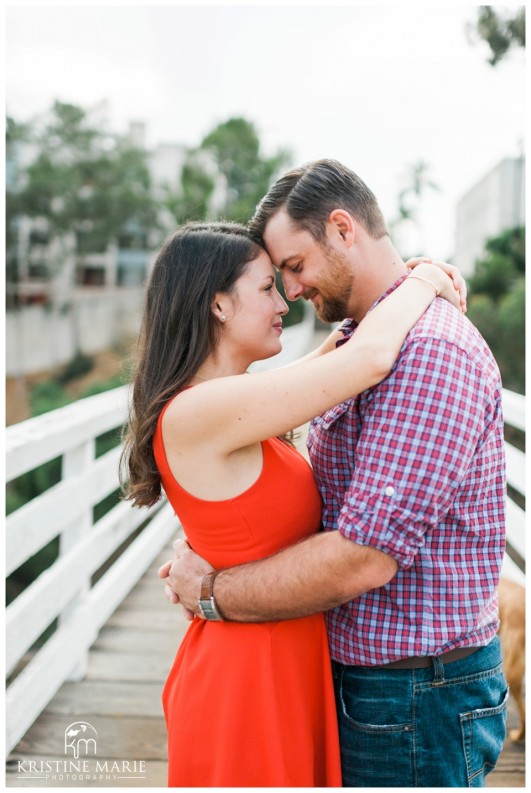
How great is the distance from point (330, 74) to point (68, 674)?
340cm

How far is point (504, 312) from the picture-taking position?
1309cm

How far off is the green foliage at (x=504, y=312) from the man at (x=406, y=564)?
1011cm

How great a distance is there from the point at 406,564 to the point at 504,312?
12328 millimetres

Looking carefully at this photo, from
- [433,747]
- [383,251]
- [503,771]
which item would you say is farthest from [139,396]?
[503,771]

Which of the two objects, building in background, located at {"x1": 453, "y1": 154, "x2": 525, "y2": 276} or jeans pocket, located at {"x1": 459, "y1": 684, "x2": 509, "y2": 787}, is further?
building in background, located at {"x1": 453, "y1": 154, "x2": 525, "y2": 276}

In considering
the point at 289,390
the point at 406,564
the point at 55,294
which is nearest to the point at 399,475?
the point at 406,564

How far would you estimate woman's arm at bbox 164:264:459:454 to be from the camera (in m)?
1.60

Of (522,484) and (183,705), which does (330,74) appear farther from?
(183,705)

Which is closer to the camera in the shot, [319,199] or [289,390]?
[289,390]

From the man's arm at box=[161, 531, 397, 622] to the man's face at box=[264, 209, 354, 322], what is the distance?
0.68m

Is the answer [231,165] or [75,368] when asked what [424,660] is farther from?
[231,165]

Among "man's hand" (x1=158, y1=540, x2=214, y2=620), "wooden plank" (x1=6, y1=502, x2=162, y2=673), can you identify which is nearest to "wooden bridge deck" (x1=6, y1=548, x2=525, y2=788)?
"wooden plank" (x1=6, y1=502, x2=162, y2=673)

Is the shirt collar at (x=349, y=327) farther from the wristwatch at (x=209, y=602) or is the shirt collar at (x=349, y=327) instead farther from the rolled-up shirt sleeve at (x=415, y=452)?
the wristwatch at (x=209, y=602)

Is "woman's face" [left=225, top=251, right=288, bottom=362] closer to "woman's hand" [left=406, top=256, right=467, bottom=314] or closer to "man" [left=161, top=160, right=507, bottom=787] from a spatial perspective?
"man" [left=161, top=160, right=507, bottom=787]
